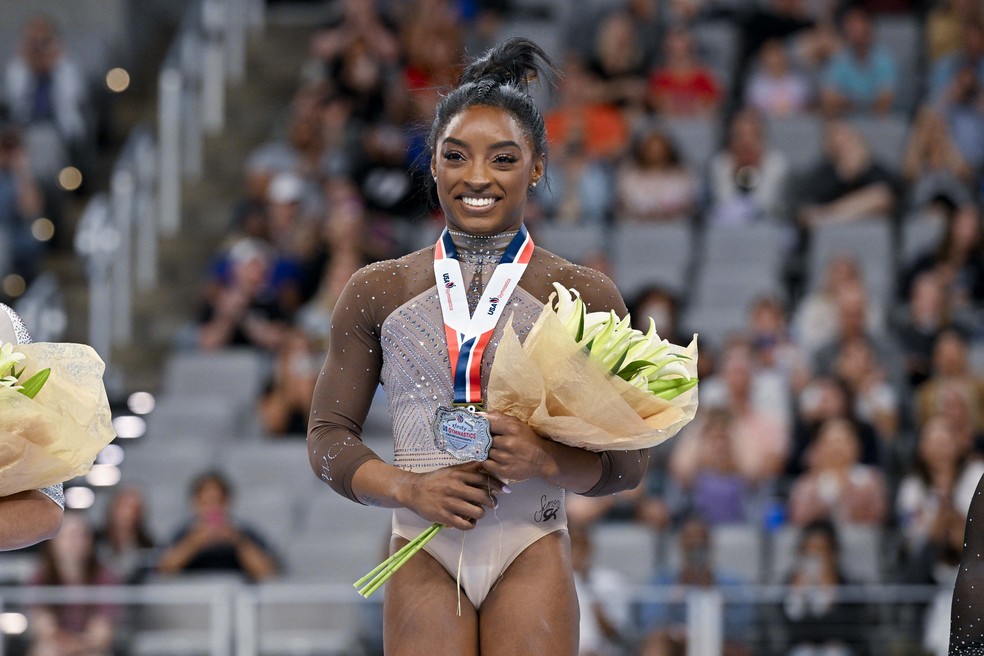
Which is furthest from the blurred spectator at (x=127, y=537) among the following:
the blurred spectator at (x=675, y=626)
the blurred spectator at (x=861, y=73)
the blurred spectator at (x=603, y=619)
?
the blurred spectator at (x=861, y=73)

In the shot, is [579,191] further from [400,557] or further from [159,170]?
[400,557]

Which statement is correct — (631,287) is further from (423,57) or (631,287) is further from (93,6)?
(93,6)

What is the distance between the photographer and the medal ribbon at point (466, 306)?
3.22 metres

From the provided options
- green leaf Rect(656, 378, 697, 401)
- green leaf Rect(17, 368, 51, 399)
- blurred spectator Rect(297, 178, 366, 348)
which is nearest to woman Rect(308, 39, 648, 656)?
green leaf Rect(656, 378, 697, 401)

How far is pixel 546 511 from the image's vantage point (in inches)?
129

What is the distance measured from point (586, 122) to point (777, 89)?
3.77ft

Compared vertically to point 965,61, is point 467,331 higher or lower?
lower

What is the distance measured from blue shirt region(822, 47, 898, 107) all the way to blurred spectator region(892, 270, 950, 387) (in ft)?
5.69

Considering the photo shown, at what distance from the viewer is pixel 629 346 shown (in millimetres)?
3088

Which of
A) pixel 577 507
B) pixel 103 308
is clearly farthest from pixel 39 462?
pixel 103 308

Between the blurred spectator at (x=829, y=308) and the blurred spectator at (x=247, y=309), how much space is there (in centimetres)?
278

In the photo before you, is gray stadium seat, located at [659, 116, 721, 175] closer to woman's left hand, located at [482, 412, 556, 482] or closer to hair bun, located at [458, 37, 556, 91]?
hair bun, located at [458, 37, 556, 91]

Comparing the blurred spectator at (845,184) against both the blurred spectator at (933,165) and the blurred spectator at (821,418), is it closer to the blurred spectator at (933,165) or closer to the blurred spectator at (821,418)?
the blurred spectator at (933,165)

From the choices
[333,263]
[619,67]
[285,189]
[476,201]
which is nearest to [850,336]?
[619,67]
